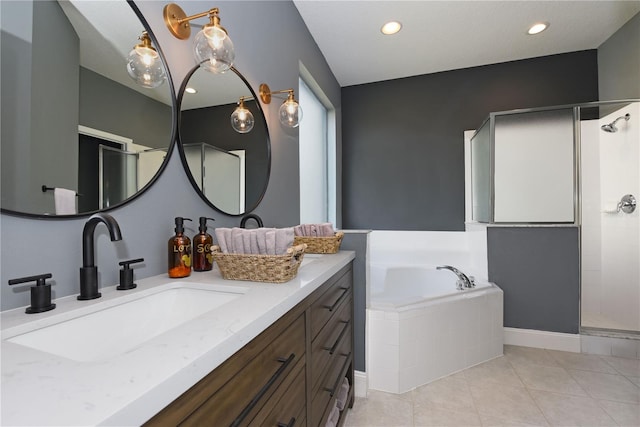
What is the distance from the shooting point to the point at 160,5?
3.29 ft

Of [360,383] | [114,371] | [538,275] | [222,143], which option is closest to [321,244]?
[222,143]

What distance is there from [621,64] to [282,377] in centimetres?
364

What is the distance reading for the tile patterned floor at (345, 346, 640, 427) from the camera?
59.3 inches

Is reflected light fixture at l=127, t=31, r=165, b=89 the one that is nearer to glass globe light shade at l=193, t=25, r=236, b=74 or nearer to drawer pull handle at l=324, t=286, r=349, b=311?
glass globe light shade at l=193, t=25, r=236, b=74

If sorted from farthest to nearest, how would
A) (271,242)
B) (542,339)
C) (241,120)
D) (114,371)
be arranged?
1. (542,339)
2. (241,120)
3. (271,242)
4. (114,371)

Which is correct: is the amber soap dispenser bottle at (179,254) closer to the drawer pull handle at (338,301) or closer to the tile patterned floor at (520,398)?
the drawer pull handle at (338,301)

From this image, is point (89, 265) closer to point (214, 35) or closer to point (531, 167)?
point (214, 35)

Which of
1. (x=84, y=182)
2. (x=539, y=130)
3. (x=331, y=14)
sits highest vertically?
(x=331, y=14)

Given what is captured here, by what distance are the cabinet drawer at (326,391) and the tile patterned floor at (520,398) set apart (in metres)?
0.42

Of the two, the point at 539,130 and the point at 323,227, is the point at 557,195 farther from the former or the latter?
the point at 323,227

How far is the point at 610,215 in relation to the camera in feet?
7.88

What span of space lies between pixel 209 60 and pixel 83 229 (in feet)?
2.30

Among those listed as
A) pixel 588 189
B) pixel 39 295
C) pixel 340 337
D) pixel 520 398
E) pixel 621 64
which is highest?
pixel 621 64

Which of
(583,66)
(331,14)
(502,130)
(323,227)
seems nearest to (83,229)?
(323,227)
